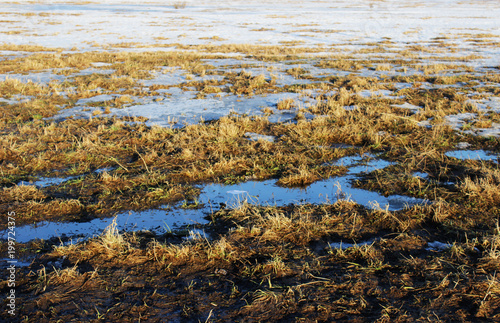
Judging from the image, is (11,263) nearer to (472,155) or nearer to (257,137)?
(257,137)

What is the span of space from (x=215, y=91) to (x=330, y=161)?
6.14 m

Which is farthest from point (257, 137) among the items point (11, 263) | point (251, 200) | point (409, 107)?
point (11, 263)

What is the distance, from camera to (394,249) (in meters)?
3.95

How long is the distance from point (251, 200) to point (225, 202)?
1.21ft

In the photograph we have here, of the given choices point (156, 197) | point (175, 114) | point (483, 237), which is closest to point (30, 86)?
point (175, 114)

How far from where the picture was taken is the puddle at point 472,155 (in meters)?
6.46

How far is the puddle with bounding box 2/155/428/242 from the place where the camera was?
446cm

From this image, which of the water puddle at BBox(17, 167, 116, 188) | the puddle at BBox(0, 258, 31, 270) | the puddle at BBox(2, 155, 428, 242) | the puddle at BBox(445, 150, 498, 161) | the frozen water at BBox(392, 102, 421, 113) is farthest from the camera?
the frozen water at BBox(392, 102, 421, 113)

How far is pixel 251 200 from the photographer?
16.7ft

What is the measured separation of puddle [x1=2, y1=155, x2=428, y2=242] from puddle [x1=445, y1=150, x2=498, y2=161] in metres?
1.53

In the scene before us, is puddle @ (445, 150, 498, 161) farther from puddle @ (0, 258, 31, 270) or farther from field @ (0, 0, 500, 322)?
puddle @ (0, 258, 31, 270)

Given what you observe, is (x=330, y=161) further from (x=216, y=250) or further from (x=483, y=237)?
(x=216, y=250)

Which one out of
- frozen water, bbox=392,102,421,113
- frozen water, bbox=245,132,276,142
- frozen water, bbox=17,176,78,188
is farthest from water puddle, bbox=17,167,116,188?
frozen water, bbox=392,102,421,113

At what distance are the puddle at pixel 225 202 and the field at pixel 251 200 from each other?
0.09 ft
